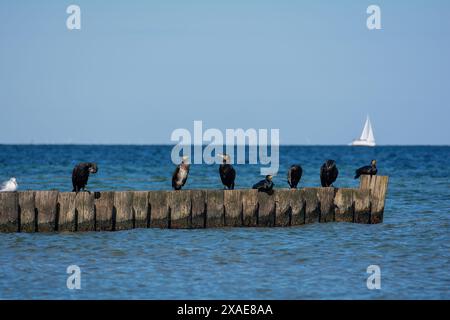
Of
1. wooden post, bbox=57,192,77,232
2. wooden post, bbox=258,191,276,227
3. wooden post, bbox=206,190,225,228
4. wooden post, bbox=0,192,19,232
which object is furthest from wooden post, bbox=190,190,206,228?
wooden post, bbox=0,192,19,232

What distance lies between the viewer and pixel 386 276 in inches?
615

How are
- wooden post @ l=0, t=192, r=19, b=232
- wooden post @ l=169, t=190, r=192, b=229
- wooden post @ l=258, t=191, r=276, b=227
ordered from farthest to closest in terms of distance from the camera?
wooden post @ l=258, t=191, r=276, b=227, wooden post @ l=169, t=190, r=192, b=229, wooden post @ l=0, t=192, r=19, b=232

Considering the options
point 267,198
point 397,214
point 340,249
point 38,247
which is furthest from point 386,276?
point 397,214

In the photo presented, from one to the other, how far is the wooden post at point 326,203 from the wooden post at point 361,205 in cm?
68

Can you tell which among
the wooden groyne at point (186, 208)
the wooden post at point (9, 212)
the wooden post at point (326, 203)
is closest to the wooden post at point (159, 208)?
the wooden groyne at point (186, 208)

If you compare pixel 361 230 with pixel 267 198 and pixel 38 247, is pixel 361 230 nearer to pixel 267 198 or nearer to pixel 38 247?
pixel 267 198

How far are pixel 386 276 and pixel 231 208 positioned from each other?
627 centimetres

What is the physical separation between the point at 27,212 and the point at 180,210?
3.88 m

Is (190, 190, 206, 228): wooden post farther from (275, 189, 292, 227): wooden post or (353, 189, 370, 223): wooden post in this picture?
(353, 189, 370, 223): wooden post

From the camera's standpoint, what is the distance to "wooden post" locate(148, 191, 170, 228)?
20.5m

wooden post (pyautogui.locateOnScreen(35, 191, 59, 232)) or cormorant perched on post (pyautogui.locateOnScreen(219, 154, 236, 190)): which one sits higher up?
cormorant perched on post (pyautogui.locateOnScreen(219, 154, 236, 190))

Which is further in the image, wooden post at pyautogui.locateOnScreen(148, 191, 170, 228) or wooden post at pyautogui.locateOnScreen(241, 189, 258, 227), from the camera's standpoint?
wooden post at pyautogui.locateOnScreen(241, 189, 258, 227)

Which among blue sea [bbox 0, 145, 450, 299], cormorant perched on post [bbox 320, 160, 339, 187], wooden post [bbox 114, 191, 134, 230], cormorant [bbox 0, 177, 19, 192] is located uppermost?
cormorant perched on post [bbox 320, 160, 339, 187]
